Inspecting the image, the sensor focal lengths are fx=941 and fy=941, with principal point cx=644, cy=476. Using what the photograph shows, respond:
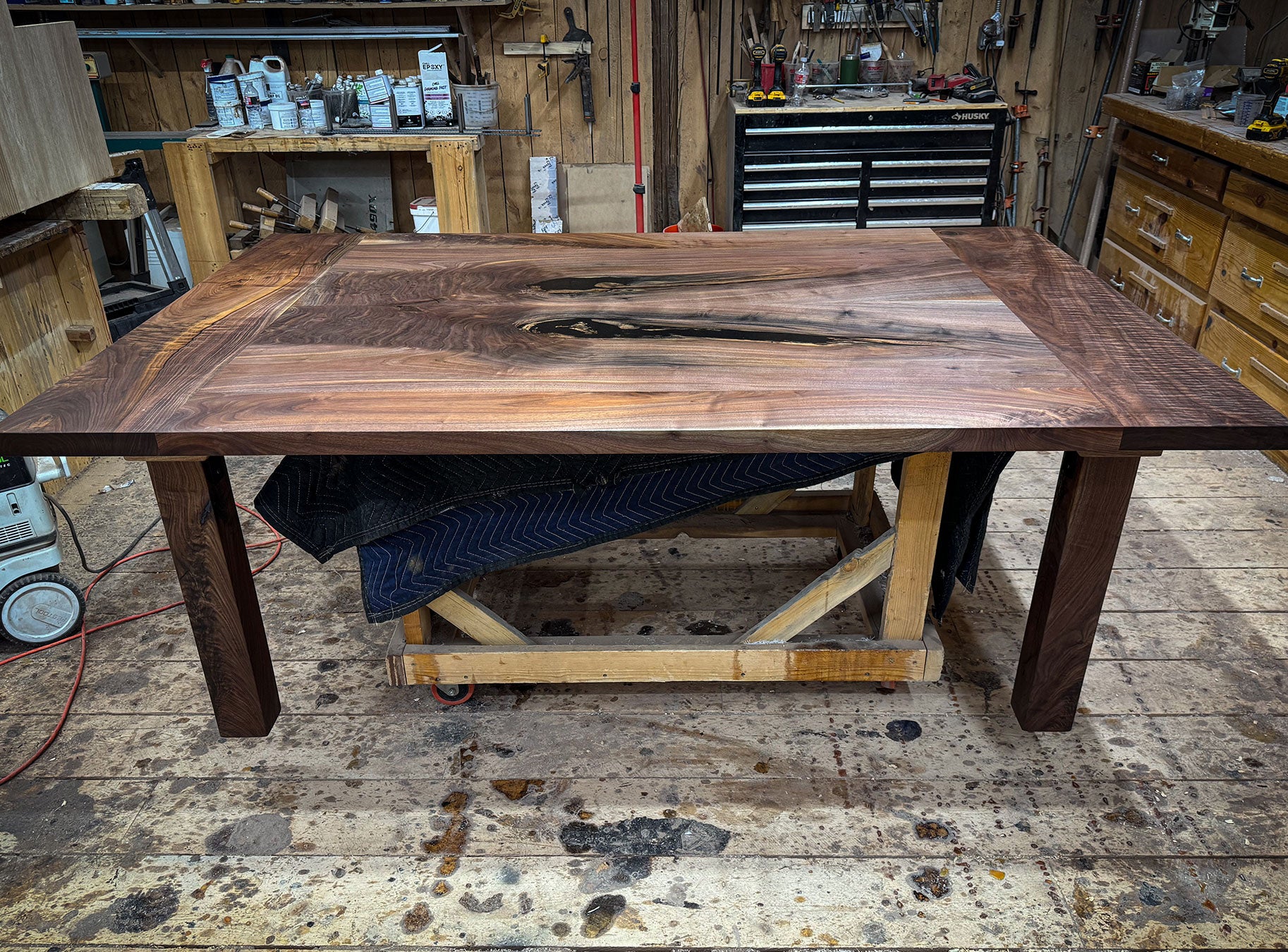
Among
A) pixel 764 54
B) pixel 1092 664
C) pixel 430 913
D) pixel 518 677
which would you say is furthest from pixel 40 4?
pixel 1092 664

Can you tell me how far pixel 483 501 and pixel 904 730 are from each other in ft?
2.91

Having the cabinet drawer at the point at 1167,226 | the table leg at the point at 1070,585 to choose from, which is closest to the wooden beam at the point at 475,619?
the table leg at the point at 1070,585

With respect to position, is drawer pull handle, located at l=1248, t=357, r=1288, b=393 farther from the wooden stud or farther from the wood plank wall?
the wood plank wall

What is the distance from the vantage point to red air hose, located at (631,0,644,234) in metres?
4.03

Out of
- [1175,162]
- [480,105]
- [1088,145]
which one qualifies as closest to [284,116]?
[480,105]

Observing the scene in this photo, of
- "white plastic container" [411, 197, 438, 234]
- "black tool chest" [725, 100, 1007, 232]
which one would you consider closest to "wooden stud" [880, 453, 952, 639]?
"black tool chest" [725, 100, 1007, 232]

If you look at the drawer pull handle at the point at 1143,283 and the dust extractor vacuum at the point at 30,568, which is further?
the drawer pull handle at the point at 1143,283

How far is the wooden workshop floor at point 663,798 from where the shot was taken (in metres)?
1.40

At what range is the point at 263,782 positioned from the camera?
65.6 inches

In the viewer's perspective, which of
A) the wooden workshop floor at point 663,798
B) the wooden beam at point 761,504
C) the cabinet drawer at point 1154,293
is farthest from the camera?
the cabinet drawer at point 1154,293

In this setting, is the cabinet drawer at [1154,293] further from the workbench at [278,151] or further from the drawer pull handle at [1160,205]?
the workbench at [278,151]

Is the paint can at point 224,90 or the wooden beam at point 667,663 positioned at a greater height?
the paint can at point 224,90

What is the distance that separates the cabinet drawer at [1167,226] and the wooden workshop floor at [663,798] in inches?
56.2

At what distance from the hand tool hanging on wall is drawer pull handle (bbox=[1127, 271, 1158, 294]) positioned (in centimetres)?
241
